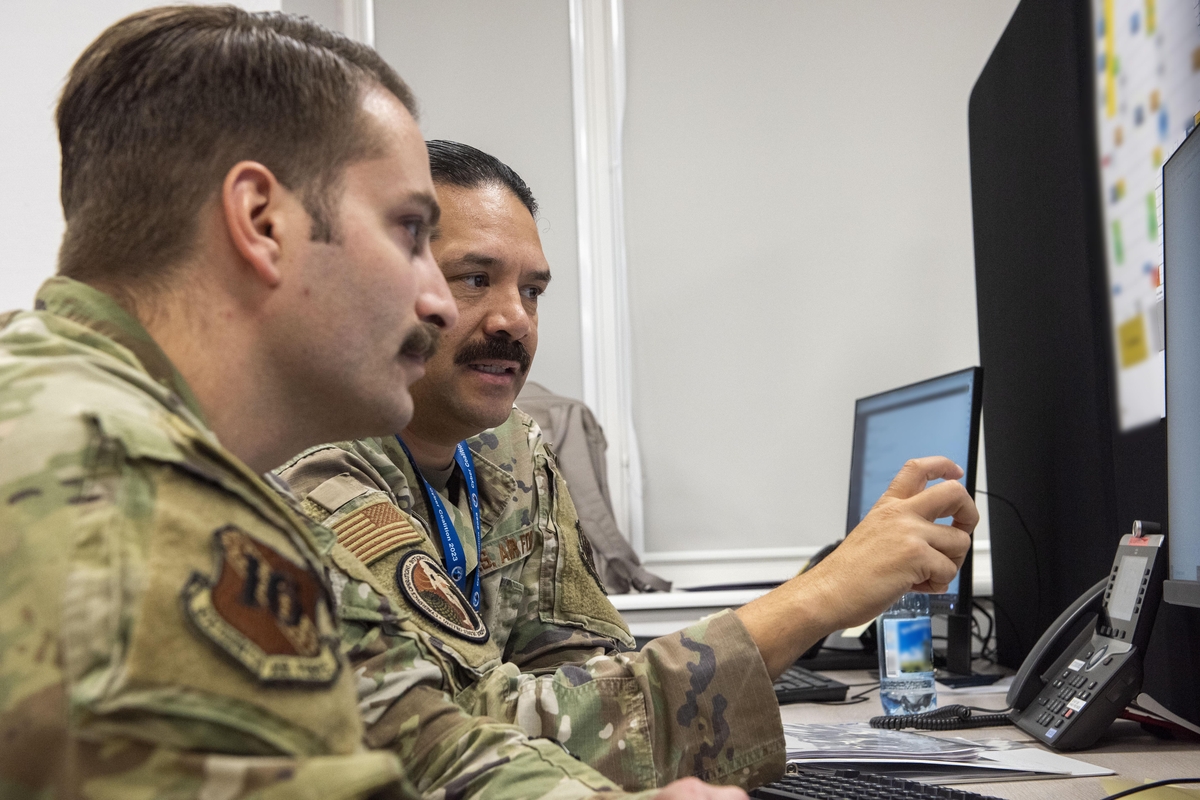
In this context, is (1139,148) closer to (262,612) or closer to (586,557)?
(586,557)

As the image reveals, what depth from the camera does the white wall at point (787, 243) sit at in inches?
125

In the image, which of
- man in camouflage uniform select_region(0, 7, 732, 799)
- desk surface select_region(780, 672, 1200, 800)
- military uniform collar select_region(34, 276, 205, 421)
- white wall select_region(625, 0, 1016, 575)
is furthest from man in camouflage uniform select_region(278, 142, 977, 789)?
white wall select_region(625, 0, 1016, 575)

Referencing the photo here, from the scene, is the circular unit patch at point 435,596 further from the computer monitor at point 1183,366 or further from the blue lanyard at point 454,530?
the computer monitor at point 1183,366

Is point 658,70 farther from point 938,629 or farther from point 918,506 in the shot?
point 918,506

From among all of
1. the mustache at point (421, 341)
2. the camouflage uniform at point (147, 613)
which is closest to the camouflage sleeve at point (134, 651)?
the camouflage uniform at point (147, 613)

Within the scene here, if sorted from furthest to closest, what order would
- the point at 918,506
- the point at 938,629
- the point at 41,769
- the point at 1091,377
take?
the point at 938,629 → the point at 1091,377 → the point at 918,506 → the point at 41,769

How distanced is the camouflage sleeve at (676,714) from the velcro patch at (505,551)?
401 millimetres

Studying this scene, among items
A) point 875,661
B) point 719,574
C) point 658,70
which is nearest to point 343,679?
point 875,661

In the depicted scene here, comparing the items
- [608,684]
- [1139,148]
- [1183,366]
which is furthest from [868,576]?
[1139,148]

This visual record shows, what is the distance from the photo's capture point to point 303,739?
0.46 meters

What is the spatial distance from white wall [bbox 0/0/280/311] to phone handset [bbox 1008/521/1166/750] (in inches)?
68.1

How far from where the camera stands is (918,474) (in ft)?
3.78

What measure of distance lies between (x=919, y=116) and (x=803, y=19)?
0.49 m

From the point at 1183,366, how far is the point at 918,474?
0.94 ft
